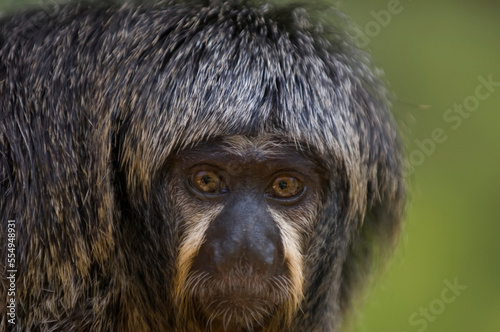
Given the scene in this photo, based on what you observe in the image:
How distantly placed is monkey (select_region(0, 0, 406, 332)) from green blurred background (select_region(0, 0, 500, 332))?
4.04m

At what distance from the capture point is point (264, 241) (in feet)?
13.3

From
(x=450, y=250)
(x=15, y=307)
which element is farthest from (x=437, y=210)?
(x=15, y=307)

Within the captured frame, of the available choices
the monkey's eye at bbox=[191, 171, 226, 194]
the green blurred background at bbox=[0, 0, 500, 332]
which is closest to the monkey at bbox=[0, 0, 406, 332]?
the monkey's eye at bbox=[191, 171, 226, 194]

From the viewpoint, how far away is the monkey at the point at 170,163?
416 cm

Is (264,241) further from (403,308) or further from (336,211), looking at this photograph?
(403,308)

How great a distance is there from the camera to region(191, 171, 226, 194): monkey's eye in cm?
423

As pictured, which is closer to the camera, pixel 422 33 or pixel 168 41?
pixel 168 41

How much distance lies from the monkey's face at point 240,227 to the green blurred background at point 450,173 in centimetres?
414

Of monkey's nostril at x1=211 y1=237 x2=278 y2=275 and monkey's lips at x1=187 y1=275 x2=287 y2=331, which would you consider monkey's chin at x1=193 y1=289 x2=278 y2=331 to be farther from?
monkey's nostril at x1=211 y1=237 x2=278 y2=275

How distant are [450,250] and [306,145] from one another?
5.18 meters

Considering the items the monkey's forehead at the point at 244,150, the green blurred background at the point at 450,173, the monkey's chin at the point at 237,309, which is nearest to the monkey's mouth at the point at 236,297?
the monkey's chin at the point at 237,309

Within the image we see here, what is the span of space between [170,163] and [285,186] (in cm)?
67

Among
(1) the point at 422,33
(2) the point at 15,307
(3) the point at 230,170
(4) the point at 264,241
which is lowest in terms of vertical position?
(2) the point at 15,307

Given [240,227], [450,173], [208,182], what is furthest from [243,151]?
[450,173]
